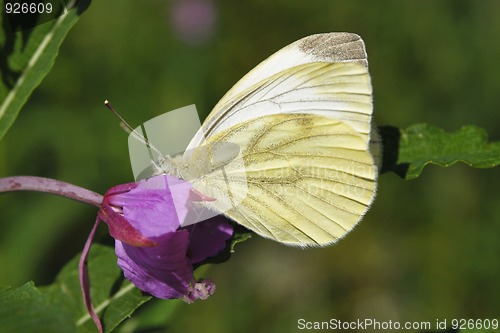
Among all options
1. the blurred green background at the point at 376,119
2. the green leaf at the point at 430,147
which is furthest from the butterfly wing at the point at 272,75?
the blurred green background at the point at 376,119

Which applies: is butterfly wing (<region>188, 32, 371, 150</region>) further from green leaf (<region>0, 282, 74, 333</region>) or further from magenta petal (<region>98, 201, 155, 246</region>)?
green leaf (<region>0, 282, 74, 333</region>)

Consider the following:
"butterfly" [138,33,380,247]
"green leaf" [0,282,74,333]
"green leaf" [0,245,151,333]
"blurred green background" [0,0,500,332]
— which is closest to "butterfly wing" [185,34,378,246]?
"butterfly" [138,33,380,247]

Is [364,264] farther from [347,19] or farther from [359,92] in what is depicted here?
[359,92]

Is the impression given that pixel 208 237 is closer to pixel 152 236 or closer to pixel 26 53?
pixel 152 236

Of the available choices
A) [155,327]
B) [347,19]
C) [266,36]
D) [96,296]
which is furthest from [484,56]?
[96,296]

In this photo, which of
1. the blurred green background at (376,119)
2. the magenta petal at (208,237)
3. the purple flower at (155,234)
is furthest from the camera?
the blurred green background at (376,119)

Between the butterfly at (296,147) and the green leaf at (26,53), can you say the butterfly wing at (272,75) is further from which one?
the green leaf at (26,53)
